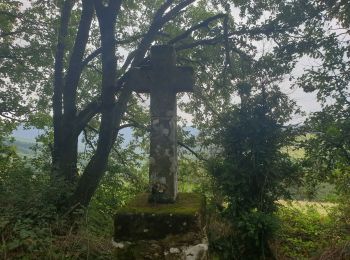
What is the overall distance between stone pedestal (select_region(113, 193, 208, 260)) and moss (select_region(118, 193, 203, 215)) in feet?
0.11

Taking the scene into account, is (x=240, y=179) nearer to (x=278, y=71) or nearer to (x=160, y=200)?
(x=160, y=200)

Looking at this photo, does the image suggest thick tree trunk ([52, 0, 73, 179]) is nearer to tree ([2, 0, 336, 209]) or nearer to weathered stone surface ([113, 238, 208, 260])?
tree ([2, 0, 336, 209])

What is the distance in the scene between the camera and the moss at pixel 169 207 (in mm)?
4605

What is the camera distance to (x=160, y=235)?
4.48 meters

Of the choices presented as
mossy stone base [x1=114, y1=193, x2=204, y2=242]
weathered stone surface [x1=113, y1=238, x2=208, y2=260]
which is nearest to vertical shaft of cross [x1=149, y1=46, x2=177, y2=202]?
mossy stone base [x1=114, y1=193, x2=204, y2=242]

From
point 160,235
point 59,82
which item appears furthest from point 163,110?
point 59,82

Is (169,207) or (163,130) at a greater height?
(163,130)

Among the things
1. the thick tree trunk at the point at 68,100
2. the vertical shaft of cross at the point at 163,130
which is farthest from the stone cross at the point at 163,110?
the thick tree trunk at the point at 68,100

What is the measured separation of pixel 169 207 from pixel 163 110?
4.87ft

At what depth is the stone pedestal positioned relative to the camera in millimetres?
4438

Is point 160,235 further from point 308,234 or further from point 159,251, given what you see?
point 308,234

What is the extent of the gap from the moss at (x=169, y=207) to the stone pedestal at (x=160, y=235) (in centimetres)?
3

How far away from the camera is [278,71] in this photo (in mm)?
7312

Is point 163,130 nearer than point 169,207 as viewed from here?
No
